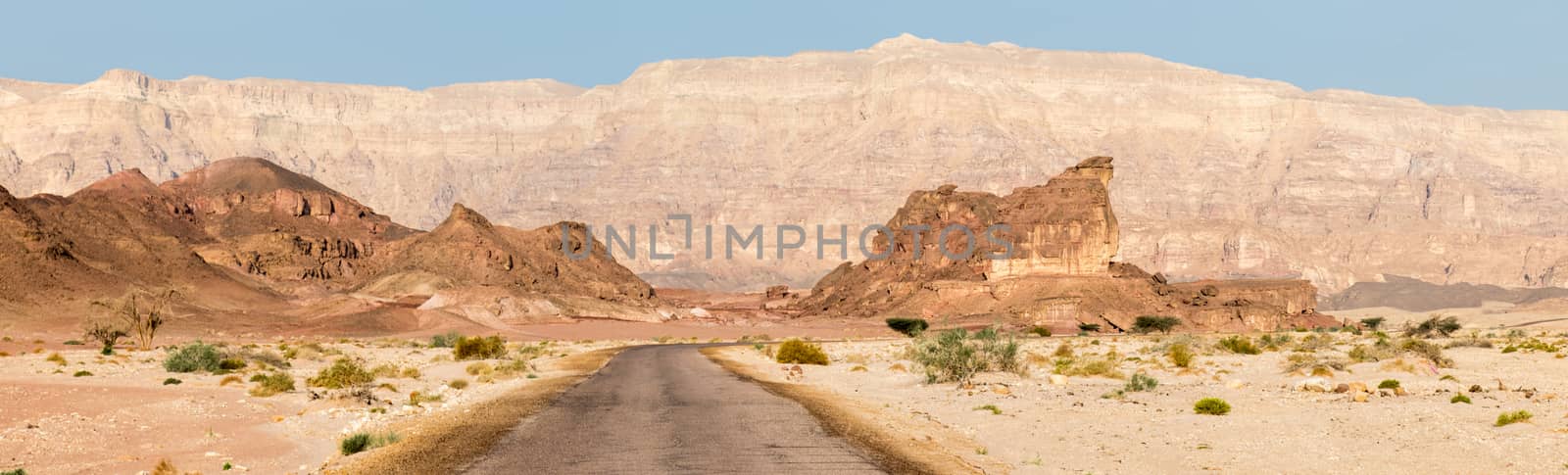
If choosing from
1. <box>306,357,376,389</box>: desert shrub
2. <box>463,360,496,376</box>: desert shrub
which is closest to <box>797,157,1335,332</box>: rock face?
<box>463,360,496,376</box>: desert shrub

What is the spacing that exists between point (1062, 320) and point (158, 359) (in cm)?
10010

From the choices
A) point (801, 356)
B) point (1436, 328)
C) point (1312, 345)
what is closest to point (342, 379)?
point (801, 356)

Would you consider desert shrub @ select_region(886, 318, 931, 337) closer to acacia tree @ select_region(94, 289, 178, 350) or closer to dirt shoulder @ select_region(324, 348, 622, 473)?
acacia tree @ select_region(94, 289, 178, 350)

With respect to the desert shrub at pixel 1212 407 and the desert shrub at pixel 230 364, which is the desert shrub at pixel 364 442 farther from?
the desert shrub at pixel 230 364

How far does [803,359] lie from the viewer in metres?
59.4

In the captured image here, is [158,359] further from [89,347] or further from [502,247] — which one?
[502,247]

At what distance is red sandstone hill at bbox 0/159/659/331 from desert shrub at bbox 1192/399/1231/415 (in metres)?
95.9

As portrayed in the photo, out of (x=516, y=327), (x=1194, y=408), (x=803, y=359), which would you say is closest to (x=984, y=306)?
(x=516, y=327)

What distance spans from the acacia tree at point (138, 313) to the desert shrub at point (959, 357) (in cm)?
4865

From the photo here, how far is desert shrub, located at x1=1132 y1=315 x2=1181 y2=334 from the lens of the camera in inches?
4951

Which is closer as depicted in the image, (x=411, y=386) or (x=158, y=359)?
(x=411, y=386)

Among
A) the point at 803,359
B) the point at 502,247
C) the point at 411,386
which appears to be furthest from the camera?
the point at 502,247

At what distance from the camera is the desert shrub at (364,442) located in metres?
20.8

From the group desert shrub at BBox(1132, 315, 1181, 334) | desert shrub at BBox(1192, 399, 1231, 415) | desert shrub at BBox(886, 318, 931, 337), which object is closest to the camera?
desert shrub at BBox(1192, 399, 1231, 415)
